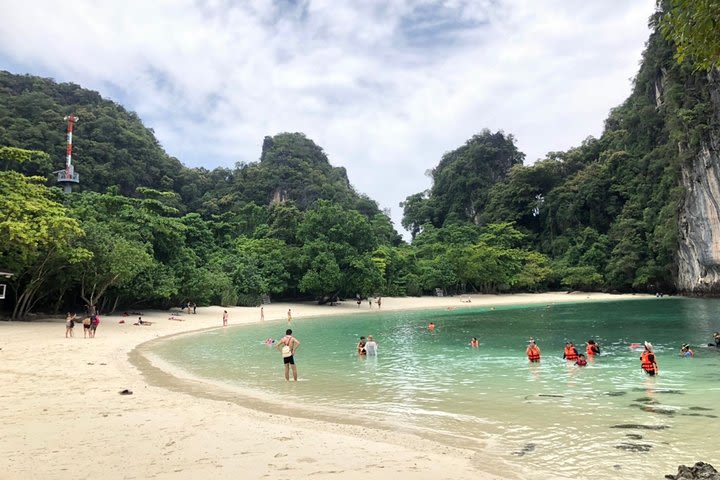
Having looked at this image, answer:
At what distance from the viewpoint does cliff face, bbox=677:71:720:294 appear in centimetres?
4731

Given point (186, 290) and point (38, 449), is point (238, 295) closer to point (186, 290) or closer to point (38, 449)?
point (186, 290)

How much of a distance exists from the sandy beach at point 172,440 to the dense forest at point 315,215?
6.46 meters

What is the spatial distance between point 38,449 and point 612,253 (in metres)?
76.0

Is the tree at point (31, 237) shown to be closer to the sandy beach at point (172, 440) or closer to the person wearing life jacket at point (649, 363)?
the sandy beach at point (172, 440)

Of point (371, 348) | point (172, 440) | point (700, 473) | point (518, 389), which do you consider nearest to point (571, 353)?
point (518, 389)

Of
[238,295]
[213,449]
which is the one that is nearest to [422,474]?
[213,449]

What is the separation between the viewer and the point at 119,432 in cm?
775

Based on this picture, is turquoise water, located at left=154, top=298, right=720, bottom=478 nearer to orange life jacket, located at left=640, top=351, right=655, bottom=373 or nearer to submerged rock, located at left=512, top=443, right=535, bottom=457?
submerged rock, located at left=512, top=443, right=535, bottom=457

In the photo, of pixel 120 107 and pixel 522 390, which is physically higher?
pixel 120 107

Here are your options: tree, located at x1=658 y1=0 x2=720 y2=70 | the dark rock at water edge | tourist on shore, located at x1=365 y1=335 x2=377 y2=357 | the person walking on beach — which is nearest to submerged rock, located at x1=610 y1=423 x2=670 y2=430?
the dark rock at water edge

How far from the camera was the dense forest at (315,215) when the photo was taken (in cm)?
2908

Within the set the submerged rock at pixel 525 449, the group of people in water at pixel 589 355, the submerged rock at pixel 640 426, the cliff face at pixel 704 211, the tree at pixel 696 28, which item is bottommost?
the submerged rock at pixel 640 426

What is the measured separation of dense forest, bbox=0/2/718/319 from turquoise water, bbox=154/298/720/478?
20.3 ft

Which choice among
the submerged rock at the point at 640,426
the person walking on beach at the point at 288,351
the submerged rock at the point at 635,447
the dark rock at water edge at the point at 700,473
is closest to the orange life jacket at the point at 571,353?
the submerged rock at the point at 640,426
